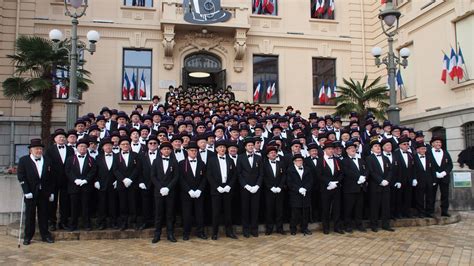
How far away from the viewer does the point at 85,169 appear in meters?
8.44

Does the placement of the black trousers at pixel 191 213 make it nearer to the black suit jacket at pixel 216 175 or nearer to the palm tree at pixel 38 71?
the black suit jacket at pixel 216 175

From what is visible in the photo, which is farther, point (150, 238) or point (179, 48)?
point (179, 48)

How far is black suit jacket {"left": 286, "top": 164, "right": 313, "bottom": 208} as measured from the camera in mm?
8680

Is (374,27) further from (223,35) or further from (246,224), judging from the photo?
(246,224)

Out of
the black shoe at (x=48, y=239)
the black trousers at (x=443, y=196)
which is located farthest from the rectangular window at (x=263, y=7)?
the black shoe at (x=48, y=239)

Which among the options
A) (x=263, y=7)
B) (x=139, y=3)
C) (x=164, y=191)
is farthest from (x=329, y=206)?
(x=139, y=3)

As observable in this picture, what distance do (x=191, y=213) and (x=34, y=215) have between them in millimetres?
2945

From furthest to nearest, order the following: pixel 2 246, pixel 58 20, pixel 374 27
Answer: pixel 374 27 < pixel 58 20 < pixel 2 246

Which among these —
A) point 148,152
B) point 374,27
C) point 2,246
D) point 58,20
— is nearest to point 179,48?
point 58,20

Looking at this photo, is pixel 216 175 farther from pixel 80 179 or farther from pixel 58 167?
pixel 58 167

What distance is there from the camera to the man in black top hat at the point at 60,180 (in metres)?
8.54

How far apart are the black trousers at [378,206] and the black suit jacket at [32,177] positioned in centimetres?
658

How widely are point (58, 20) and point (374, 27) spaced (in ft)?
53.9

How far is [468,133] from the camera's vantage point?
16453 mm
